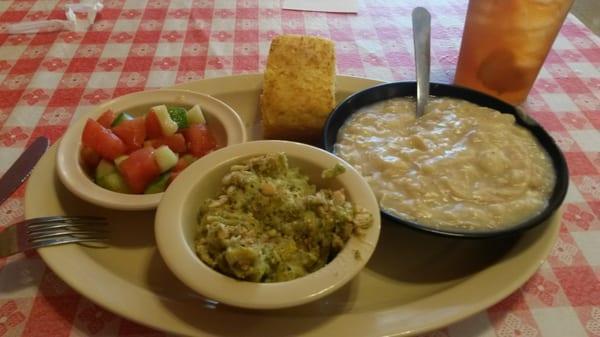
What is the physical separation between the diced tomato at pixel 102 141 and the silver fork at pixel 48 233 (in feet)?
0.72

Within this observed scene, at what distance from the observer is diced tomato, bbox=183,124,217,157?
1617 mm

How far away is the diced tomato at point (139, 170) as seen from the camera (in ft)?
4.77

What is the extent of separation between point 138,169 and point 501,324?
114 centimetres

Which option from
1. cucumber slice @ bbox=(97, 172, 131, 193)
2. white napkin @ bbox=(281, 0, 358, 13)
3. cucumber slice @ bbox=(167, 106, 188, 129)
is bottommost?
white napkin @ bbox=(281, 0, 358, 13)

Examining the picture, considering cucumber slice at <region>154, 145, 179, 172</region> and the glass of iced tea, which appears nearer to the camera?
cucumber slice at <region>154, 145, 179, 172</region>

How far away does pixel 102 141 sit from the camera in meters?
1.52

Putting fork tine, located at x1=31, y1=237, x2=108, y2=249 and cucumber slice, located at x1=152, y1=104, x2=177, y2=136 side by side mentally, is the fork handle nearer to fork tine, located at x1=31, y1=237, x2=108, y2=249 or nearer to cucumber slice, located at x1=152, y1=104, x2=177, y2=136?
fork tine, located at x1=31, y1=237, x2=108, y2=249

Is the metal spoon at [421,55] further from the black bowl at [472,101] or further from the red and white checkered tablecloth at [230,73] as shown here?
the red and white checkered tablecloth at [230,73]

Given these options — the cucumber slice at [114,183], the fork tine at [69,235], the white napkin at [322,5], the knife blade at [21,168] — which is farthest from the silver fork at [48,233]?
the white napkin at [322,5]

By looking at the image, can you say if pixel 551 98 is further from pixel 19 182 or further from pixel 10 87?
pixel 10 87

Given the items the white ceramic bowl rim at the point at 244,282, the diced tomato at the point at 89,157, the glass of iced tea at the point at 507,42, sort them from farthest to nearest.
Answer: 1. the glass of iced tea at the point at 507,42
2. the diced tomato at the point at 89,157
3. the white ceramic bowl rim at the point at 244,282

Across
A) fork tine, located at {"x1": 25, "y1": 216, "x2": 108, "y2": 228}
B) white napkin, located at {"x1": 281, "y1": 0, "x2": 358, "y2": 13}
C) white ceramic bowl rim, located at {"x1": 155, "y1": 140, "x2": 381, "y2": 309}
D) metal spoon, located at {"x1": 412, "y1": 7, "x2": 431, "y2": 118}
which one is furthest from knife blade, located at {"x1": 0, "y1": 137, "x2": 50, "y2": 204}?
white napkin, located at {"x1": 281, "y1": 0, "x2": 358, "y2": 13}

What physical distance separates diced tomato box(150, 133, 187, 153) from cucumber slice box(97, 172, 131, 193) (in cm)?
17

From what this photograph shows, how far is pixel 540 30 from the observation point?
1.90m
